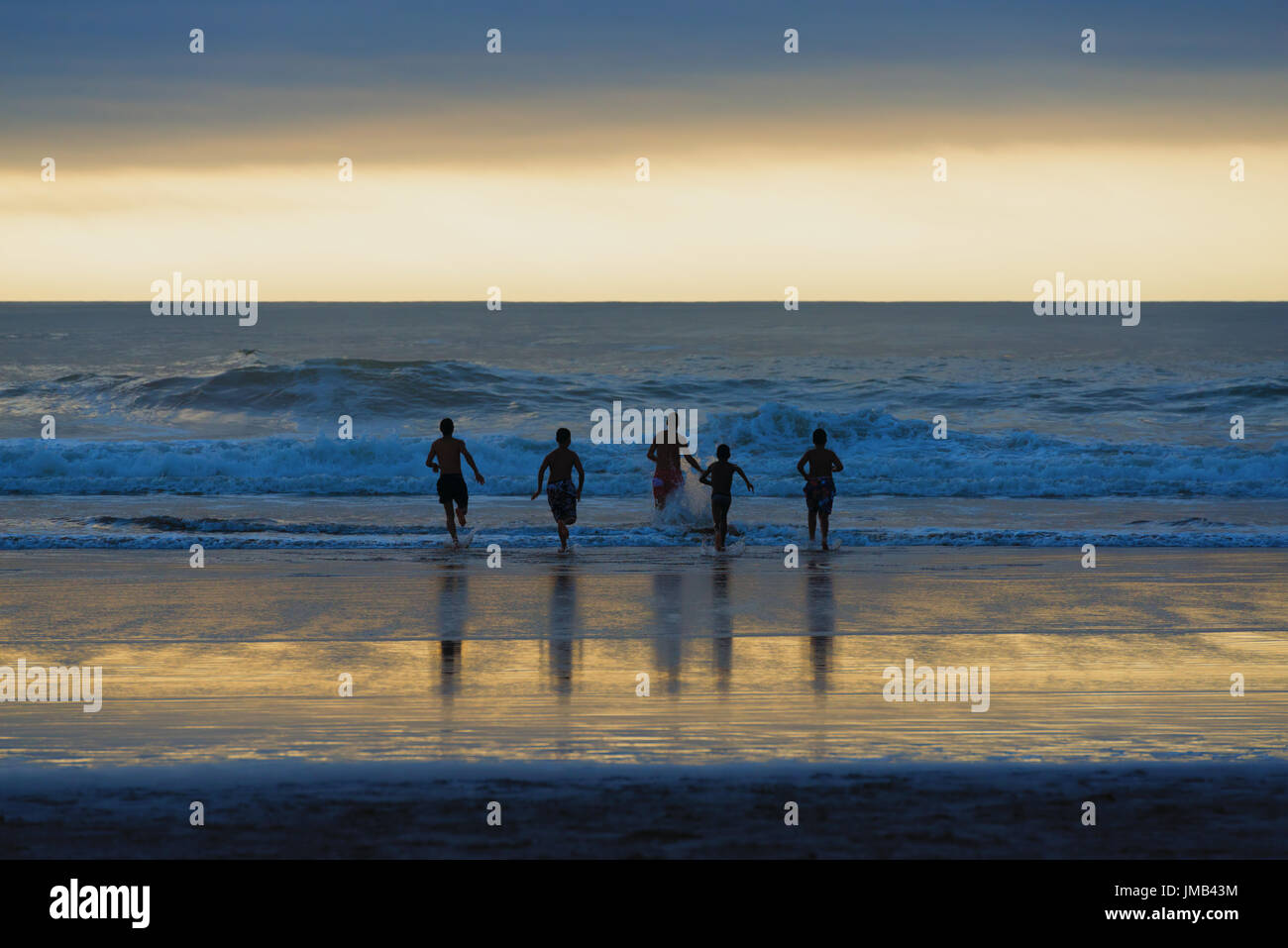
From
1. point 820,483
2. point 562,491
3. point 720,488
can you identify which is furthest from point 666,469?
point 820,483

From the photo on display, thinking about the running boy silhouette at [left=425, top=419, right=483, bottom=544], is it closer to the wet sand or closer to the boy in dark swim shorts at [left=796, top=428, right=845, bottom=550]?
the wet sand

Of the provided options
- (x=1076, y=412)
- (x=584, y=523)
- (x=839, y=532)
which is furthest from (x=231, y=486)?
(x=1076, y=412)

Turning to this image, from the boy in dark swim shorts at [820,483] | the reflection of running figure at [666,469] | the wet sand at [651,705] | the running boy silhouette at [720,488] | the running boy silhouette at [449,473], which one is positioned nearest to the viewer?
the wet sand at [651,705]

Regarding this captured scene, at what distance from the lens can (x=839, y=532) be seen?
1720 cm

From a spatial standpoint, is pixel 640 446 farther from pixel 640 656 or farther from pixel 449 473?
pixel 640 656

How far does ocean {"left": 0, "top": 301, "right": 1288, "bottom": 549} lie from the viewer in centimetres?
1833

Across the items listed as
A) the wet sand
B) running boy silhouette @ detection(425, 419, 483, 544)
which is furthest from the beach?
running boy silhouette @ detection(425, 419, 483, 544)

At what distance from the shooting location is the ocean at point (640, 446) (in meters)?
18.3

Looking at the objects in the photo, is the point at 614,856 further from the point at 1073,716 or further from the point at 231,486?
the point at 231,486

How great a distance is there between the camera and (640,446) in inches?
1193

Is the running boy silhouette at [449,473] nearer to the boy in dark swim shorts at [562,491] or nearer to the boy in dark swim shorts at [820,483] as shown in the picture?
the boy in dark swim shorts at [562,491]

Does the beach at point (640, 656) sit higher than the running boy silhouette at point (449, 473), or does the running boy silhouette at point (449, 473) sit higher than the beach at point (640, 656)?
the running boy silhouette at point (449, 473)

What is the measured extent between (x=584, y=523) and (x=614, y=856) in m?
13.4

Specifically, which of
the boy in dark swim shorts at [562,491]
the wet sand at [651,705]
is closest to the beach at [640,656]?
the wet sand at [651,705]
